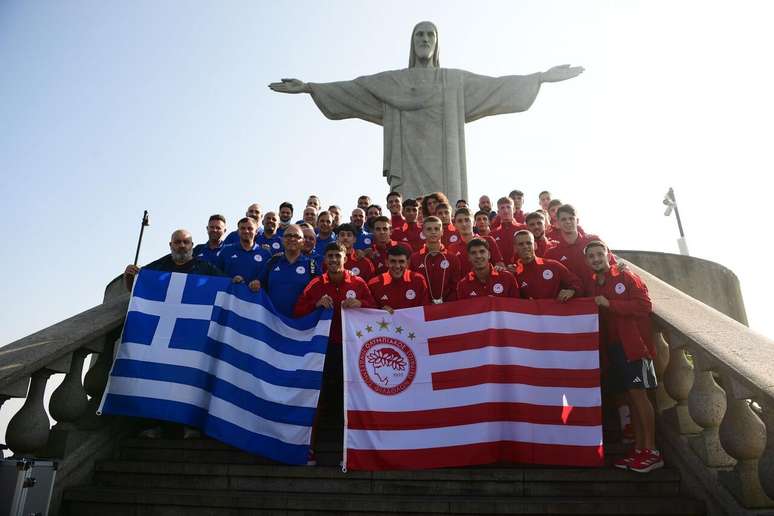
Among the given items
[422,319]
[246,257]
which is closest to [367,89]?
[246,257]

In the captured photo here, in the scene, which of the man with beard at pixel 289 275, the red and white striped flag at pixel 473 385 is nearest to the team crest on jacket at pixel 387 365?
the red and white striped flag at pixel 473 385

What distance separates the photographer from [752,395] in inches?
155

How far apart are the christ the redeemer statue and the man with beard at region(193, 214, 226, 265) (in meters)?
6.37

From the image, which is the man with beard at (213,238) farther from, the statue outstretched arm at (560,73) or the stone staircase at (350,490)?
the statue outstretched arm at (560,73)

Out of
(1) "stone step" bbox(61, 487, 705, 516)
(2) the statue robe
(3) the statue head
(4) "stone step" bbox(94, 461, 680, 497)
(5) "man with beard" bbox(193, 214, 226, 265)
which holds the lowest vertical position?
(1) "stone step" bbox(61, 487, 705, 516)

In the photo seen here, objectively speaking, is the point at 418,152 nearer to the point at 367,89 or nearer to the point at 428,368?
the point at 367,89

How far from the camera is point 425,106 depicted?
14016 mm

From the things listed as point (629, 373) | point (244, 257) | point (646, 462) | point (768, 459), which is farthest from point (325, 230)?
point (768, 459)

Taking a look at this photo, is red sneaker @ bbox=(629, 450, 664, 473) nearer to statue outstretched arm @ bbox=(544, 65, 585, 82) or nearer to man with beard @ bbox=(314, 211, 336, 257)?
man with beard @ bbox=(314, 211, 336, 257)

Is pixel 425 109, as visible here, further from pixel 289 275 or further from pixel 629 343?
pixel 629 343

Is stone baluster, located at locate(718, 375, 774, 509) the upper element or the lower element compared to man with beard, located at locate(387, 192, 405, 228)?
lower

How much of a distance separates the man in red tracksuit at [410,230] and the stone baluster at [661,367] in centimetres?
407

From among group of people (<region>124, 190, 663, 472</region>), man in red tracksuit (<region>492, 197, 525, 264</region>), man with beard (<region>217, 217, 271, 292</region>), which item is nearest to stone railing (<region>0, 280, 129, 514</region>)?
group of people (<region>124, 190, 663, 472</region>)

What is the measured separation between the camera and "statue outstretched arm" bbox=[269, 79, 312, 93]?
1389 cm
